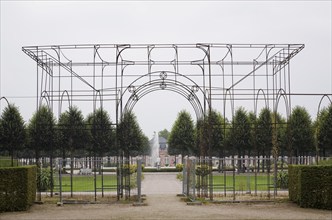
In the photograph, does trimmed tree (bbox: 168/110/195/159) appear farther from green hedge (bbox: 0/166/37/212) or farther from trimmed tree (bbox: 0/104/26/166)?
green hedge (bbox: 0/166/37/212)

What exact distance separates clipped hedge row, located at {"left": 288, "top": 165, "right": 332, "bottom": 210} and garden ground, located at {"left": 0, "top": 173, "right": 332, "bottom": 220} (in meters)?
0.47

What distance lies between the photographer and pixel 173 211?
63.1 feet

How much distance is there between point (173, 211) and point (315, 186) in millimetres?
5587

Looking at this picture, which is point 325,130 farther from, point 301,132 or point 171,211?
point 171,211

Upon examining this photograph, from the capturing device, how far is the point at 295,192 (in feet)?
70.8

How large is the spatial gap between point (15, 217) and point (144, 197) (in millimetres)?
7335

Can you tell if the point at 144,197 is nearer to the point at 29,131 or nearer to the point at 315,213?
the point at 315,213

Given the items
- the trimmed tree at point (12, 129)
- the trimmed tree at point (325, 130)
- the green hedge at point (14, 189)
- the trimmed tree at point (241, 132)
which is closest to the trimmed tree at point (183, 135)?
the trimmed tree at point (241, 132)

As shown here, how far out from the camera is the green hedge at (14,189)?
19.7 m

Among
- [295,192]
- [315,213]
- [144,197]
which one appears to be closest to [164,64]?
[144,197]

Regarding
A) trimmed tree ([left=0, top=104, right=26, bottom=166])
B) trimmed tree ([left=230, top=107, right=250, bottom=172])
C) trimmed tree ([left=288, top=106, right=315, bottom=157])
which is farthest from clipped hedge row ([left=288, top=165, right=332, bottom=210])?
trimmed tree ([left=0, top=104, right=26, bottom=166])

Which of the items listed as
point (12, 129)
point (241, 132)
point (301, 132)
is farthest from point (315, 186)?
point (12, 129)

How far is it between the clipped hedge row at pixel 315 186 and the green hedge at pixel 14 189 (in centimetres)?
1061

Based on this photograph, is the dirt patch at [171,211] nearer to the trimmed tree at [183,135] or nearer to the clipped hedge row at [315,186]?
the clipped hedge row at [315,186]
